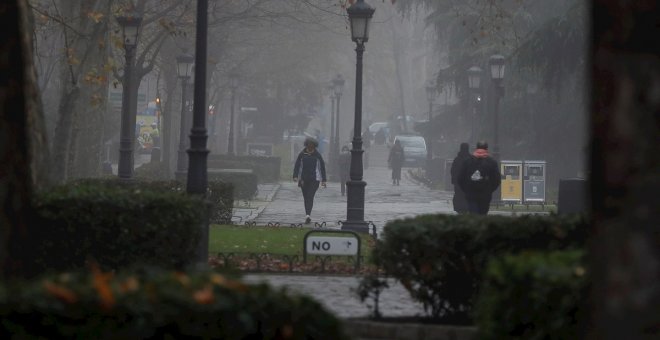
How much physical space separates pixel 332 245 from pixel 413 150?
2460 inches

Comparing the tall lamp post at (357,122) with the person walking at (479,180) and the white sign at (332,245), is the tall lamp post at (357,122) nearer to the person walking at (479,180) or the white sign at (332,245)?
the person walking at (479,180)

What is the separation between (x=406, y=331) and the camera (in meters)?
10.6

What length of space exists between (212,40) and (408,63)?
88278 mm

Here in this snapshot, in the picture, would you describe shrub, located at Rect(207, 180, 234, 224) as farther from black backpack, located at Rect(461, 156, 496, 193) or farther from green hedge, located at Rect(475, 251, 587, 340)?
green hedge, located at Rect(475, 251, 587, 340)

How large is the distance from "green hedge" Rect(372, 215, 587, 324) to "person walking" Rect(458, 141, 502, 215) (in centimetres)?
1348

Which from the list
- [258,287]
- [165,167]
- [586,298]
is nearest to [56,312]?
[258,287]

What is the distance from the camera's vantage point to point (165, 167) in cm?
4244

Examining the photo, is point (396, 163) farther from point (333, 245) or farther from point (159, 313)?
point (159, 313)

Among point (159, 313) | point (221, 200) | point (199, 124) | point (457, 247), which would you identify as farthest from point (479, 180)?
point (159, 313)

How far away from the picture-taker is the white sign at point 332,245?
52.4 ft

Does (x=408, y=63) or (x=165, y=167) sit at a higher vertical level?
(x=408, y=63)

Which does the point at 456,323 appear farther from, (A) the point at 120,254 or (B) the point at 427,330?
(A) the point at 120,254

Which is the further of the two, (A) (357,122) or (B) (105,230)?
(A) (357,122)

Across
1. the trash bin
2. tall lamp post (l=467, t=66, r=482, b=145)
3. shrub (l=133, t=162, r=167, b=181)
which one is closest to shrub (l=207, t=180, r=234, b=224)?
the trash bin
